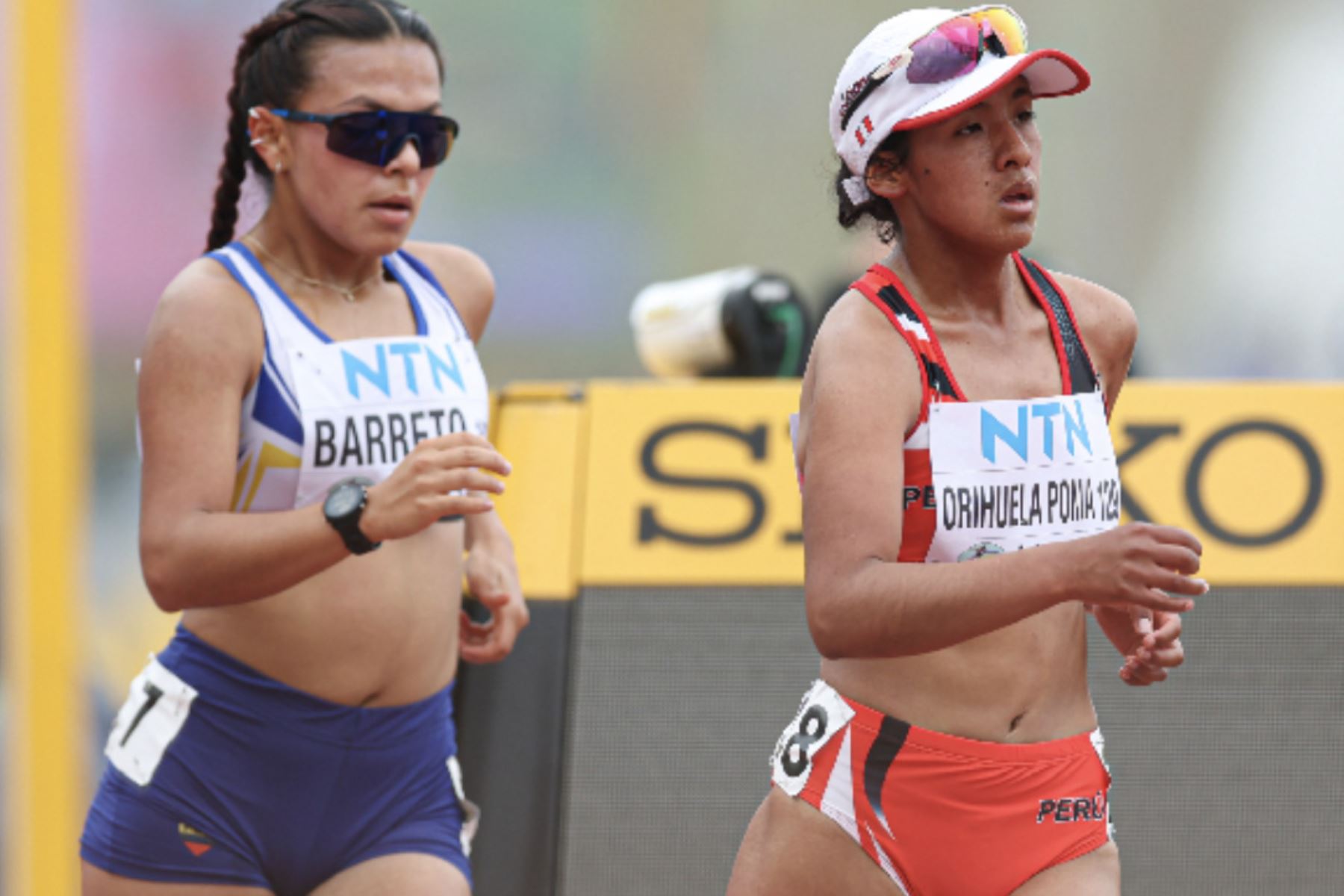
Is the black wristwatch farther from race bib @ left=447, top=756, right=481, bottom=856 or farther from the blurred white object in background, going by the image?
the blurred white object in background

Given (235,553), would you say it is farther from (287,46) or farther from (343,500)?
(287,46)

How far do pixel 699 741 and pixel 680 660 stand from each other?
188 mm

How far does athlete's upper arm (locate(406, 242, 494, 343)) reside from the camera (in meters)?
3.07

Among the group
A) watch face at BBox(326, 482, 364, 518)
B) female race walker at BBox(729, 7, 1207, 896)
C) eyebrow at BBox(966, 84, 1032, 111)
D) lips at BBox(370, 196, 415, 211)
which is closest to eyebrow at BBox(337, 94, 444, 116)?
lips at BBox(370, 196, 415, 211)

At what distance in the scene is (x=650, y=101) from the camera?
984 cm

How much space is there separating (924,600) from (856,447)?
0.72 ft

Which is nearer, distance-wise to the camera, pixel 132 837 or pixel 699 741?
pixel 132 837

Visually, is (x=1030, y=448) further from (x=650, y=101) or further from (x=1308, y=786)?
(x=650, y=101)

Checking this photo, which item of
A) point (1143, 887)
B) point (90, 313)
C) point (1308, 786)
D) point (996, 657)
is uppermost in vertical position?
point (90, 313)

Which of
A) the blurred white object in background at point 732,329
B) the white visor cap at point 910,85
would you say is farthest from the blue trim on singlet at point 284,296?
the blurred white object in background at point 732,329

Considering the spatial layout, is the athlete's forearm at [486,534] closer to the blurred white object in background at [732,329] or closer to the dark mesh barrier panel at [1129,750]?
the dark mesh barrier panel at [1129,750]

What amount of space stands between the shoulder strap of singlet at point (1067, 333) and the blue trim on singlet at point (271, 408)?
1100mm

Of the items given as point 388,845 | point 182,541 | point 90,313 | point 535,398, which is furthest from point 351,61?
point 90,313

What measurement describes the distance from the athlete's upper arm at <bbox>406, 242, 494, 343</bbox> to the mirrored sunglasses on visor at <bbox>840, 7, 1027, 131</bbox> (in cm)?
106
